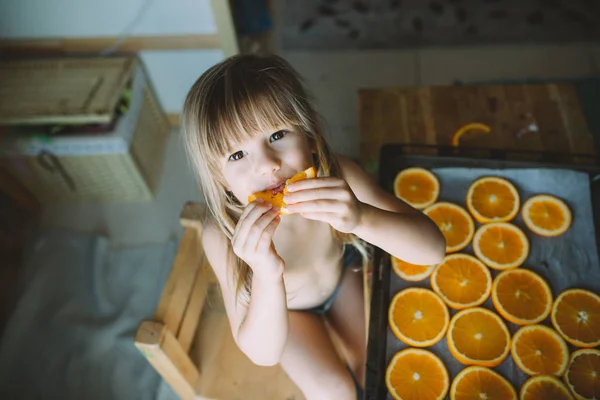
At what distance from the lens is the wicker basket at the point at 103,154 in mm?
1818

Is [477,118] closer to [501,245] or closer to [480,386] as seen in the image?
[501,245]

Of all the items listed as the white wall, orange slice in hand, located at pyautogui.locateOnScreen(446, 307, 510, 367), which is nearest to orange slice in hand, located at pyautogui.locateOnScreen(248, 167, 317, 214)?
orange slice in hand, located at pyautogui.locateOnScreen(446, 307, 510, 367)

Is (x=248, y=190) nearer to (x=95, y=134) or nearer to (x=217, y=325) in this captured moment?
(x=217, y=325)

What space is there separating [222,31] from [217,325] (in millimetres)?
1153

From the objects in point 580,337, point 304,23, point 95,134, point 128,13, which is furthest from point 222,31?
point 580,337

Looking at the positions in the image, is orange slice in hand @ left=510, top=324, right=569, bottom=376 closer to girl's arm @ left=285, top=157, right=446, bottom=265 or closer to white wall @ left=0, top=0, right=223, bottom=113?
girl's arm @ left=285, top=157, right=446, bottom=265

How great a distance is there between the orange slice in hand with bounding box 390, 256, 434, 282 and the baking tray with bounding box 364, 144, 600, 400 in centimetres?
2

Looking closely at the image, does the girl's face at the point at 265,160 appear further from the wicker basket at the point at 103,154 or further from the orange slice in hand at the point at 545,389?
the wicker basket at the point at 103,154

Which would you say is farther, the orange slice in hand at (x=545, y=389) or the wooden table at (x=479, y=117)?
the wooden table at (x=479, y=117)

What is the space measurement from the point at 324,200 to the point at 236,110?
0.25m

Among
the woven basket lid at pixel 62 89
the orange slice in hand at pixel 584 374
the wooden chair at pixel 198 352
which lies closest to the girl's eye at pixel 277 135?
the wooden chair at pixel 198 352

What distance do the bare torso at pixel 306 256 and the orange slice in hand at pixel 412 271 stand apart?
0.59ft

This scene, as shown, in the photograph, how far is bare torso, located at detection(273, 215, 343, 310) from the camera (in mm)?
1201

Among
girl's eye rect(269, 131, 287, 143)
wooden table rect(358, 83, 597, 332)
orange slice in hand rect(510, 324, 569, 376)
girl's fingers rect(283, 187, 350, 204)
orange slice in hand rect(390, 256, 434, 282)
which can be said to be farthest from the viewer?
wooden table rect(358, 83, 597, 332)
